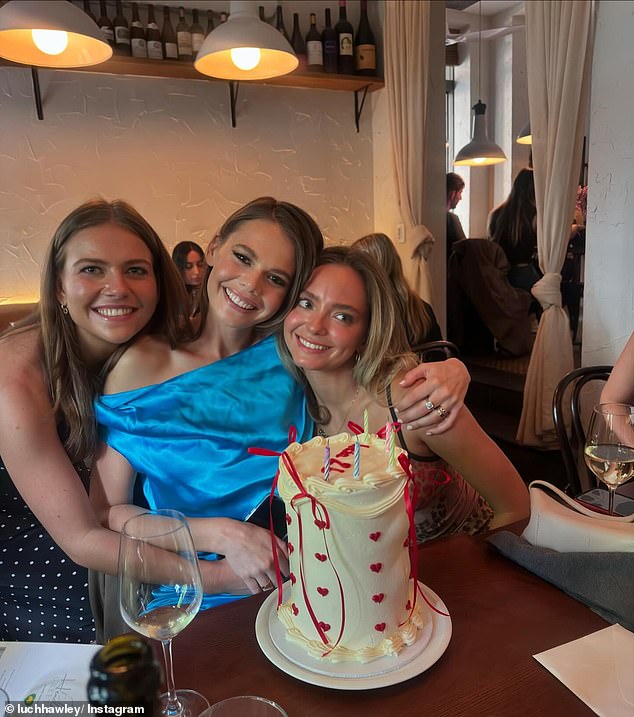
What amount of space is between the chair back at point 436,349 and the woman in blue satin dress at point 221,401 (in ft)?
2.89

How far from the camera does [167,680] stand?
718 millimetres

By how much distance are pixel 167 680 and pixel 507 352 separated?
4.44 metres

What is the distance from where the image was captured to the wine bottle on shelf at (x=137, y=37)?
120 inches

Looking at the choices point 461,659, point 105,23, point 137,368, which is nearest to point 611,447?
point 461,659

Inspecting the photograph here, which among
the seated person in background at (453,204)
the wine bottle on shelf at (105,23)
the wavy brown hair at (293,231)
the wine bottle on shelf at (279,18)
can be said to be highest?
the wine bottle on shelf at (279,18)

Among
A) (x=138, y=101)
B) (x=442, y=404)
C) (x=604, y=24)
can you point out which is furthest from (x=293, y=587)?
(x=138, y=101)

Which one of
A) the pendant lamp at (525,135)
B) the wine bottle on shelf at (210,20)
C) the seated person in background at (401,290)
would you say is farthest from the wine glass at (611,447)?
the pendant lamp at (525,135)

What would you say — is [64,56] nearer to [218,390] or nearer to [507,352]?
[218,390]

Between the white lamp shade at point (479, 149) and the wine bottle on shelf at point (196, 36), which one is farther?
the white lamp shade at point (479, 149)

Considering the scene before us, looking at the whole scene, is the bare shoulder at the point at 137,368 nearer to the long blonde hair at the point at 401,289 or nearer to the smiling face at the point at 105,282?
the smiling face at the point at 105,282

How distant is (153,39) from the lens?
3162mm

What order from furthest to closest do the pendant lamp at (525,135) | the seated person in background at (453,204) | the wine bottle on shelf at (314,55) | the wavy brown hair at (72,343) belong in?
the seated person in background at (453,204), the pendant lamp at (525,135), the wine bottle on shelf at (314,55), the wavy brown hair at (72,343)

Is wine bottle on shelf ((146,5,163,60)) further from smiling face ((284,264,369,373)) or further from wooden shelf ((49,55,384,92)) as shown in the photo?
smiling face ((284,264,369,373))

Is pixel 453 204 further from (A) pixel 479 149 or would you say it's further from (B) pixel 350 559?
(B) pixel 350 559
